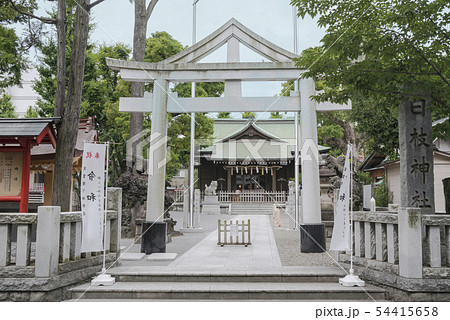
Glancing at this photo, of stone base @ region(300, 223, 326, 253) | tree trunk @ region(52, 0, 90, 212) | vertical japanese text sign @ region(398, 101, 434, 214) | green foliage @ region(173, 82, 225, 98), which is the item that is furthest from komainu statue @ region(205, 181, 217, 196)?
vertical japanese text sign @ region(398, 101, 434, 214)

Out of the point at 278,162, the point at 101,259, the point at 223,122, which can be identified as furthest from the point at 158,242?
the point at 223,122

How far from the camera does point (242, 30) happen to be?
9.68 m

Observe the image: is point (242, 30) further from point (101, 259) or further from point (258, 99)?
point (101, 259)

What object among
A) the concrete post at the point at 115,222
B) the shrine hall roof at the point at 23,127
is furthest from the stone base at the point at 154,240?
the shrine hall roof at the point at 23,127

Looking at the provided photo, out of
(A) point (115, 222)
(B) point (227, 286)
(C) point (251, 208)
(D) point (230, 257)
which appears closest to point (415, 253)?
(B) point (227, 286)

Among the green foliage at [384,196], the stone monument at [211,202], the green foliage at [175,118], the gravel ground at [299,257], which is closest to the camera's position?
the gravel ground at [299,257]

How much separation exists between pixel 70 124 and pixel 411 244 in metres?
7.56

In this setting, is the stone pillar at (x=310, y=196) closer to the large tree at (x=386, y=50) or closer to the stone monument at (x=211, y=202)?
the large tree at (x=386, y=50)

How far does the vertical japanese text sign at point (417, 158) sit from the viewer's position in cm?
661

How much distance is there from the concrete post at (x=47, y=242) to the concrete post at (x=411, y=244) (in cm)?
556

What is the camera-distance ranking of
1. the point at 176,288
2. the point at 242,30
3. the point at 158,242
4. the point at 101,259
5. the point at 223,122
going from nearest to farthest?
the point at 176,288
the point at 101,259
the point at 158,242
the point at 242,30
the point at 223,122

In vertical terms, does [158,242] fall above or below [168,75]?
below

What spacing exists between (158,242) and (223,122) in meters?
28.5

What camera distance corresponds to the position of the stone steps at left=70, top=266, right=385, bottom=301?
19.2 ft
